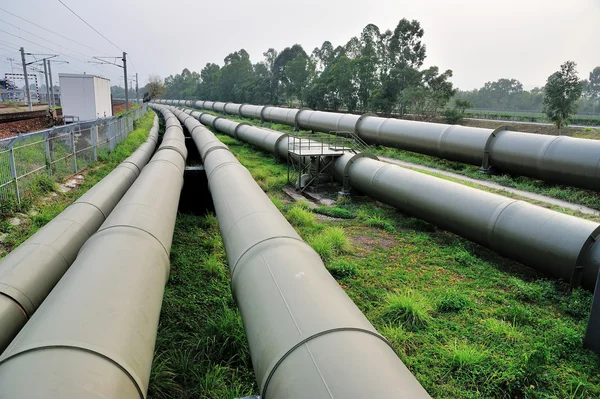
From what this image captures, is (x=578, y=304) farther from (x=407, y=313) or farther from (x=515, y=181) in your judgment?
(x=515, y=181)

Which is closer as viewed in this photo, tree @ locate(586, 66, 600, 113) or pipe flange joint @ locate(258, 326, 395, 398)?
pipe flange joint @ locate(258, 326, 395, 398)

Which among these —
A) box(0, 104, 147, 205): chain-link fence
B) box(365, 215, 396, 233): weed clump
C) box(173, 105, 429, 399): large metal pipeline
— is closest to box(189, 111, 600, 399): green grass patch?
box(365, 215, 396, 233): weed clump

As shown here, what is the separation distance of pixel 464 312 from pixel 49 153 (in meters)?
11.3

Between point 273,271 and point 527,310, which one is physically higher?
point 273,271

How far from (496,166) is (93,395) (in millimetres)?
16774

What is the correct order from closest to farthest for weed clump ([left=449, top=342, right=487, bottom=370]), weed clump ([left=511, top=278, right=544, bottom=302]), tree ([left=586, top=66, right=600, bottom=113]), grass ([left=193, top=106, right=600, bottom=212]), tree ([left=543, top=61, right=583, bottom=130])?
weed clump ([left=449, top=342, right=487, bottom=370]), weed clump ([left=511, top=278, right=544, bottom=302]), grass ([left=193, top=106, right=600, bottom=212]), tree ([left=543, top=61, right=583, bottom=130]), tree ([left=586, top=66, right=600, bottom=113])

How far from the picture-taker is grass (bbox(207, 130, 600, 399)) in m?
4.99

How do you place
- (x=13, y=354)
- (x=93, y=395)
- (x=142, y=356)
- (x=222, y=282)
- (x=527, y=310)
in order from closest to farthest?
(x=93, y=395) < (x=13, y=354) < (x=142, y=356) < (x=527, y=310) < (x=222, y=282)

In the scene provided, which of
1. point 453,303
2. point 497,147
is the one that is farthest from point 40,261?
point 497,147

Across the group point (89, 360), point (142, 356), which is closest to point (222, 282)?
point (142, 356)

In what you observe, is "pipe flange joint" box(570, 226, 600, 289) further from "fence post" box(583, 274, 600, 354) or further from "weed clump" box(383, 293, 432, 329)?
"weed clump" box(383, 293, 432, 329)

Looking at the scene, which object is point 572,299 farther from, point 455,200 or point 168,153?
point 168,153

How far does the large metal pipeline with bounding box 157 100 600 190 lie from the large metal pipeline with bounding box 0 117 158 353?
13816mm

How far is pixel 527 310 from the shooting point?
652 cm
